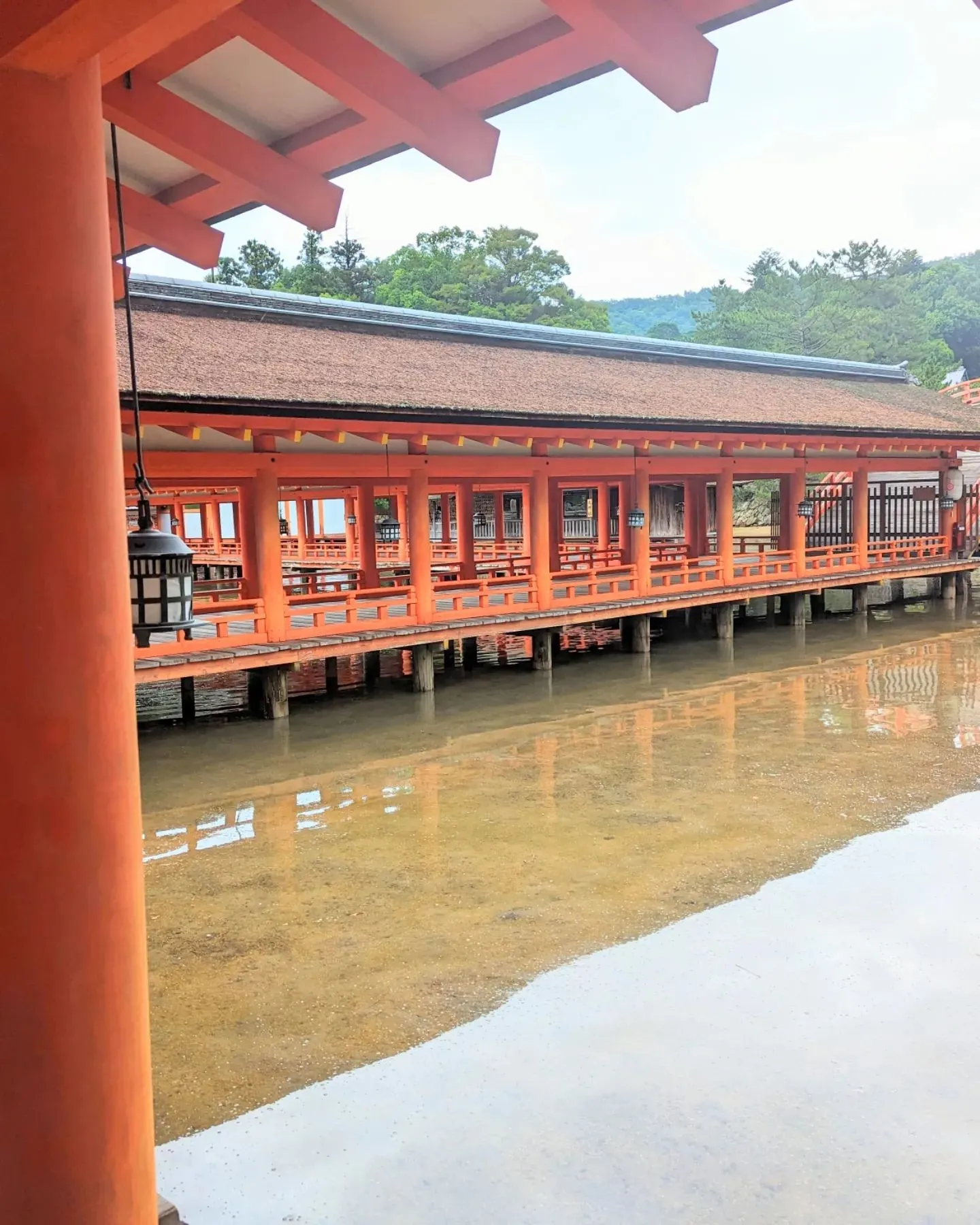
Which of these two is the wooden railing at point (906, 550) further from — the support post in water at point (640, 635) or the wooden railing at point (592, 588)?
the wooden railing at point (592, 588)

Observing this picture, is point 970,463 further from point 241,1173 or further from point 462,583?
point 241,1173

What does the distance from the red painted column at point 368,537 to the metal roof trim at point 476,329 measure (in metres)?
2.69

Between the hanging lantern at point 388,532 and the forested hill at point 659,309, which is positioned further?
the forested hill at point 659,309

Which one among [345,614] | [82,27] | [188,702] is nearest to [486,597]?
[345,614]

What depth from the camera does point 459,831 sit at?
8008mm

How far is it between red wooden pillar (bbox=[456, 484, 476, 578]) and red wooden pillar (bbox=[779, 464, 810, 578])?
590 centimetres

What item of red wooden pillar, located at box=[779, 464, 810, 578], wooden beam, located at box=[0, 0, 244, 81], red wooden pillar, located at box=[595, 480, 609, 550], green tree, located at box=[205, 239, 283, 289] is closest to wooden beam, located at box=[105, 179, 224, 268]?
wooden beam, located at box=[0, 0, 244, 81]

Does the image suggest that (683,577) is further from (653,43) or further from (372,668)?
(653,43)

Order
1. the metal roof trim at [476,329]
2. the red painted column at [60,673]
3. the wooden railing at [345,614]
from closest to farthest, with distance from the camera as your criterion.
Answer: the red painted column at [60,673]
the wooden railing at [345,614]
the metal roof trim at [476,329]

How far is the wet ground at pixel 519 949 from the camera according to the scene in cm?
387

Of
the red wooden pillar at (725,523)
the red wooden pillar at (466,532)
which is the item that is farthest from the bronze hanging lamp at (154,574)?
the red wooden pillar at (725,523)

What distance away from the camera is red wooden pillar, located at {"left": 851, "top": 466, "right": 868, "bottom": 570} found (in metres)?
20.1

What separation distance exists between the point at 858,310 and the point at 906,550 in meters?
29.7

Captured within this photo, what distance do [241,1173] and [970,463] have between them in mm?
30185
